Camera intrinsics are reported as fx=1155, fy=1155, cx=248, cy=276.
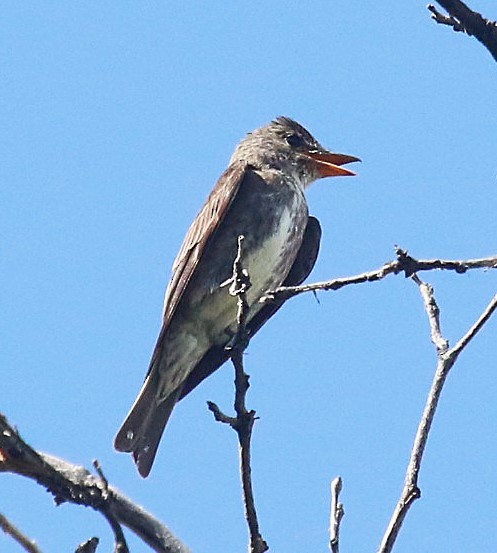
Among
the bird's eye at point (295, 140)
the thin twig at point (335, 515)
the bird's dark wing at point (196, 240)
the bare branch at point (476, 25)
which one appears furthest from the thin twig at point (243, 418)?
the bird's eye at point (295, 140)

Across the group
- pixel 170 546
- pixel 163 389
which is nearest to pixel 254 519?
pixel 170 546

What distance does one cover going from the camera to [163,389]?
6559 millimetres

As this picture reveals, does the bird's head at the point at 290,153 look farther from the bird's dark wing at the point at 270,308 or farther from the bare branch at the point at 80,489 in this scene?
the bare branch at the point at 80,489

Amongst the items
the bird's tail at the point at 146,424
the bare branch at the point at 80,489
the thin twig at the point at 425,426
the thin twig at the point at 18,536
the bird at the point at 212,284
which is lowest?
the thin twig at the point at 18,536

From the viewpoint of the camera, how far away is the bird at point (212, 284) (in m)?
6.42

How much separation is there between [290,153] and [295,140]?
289 millimetres

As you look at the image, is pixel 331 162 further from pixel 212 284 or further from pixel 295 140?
pixel 212 284

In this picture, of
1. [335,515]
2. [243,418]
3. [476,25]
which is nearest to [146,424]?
[243,418]

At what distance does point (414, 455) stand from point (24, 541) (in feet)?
3.84

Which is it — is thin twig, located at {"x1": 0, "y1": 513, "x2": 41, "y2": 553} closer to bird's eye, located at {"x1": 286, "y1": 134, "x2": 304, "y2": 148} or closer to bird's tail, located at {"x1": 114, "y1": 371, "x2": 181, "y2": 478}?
bird's tail, located at {"x1": 114, "y1": 371, "x2": 181, "y2": 478}

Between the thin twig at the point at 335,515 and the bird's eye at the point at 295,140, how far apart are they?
15.4ft

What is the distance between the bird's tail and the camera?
619 cm

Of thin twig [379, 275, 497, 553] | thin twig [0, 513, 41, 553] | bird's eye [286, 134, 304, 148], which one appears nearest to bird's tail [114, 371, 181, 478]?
bird's eye [286, 134, 304, 148]

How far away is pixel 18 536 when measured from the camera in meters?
2.20
